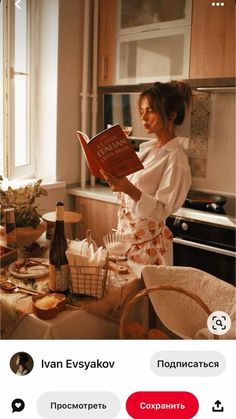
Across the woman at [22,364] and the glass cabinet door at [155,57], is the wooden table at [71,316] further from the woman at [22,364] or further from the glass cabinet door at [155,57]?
the glass cabinet door at [155,57]

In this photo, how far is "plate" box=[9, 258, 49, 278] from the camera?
598 millimetres

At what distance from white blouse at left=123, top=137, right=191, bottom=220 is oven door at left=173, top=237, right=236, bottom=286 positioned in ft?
0.50

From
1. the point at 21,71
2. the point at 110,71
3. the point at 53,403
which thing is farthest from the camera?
the point at 110,71

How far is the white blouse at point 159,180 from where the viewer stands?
732 mm

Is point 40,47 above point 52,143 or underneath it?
above

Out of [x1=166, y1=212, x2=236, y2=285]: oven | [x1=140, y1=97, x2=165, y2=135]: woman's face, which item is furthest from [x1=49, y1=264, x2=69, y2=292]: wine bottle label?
[x1=166, y1=212, x2=236, y2=285]: oven

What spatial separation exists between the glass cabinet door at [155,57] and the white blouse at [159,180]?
270mm

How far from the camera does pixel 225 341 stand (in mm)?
440

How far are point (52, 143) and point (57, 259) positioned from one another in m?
0.18

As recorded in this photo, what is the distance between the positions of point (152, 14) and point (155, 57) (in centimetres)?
27

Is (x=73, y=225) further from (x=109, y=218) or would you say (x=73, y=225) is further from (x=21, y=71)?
(x=21, y=71)

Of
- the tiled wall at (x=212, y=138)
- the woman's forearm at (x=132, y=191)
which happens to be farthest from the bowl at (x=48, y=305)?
the tiled wall at (x=212, y=138)

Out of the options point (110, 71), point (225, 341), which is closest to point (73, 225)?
point (225, 341)

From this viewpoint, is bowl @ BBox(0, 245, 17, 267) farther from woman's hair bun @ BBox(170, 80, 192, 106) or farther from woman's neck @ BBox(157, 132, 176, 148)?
woman's hair bun @ BBox(170, 80, 192, 106)
